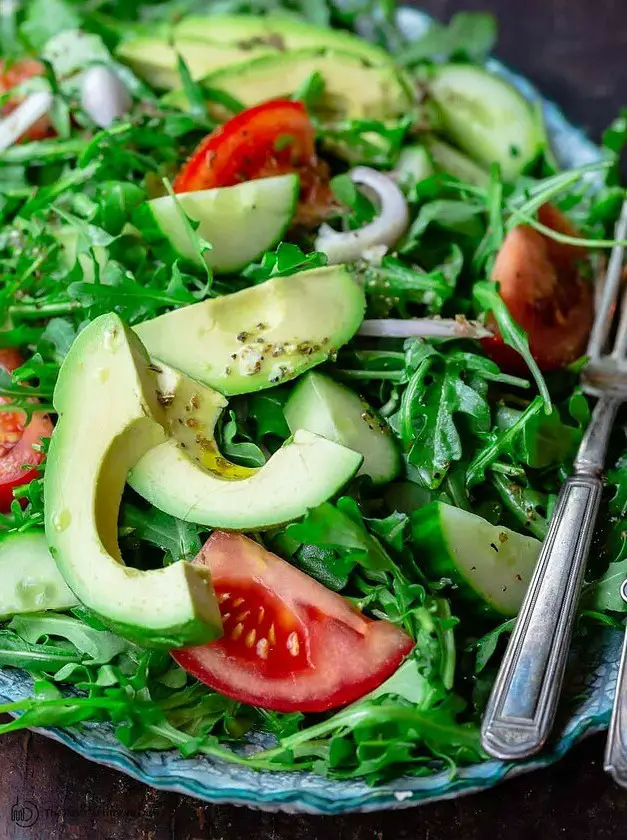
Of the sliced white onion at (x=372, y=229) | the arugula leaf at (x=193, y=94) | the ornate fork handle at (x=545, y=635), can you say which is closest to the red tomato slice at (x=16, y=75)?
the arugula leaf at (x=193, y=94)

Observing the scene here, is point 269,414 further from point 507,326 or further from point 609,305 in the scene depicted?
point 609,305

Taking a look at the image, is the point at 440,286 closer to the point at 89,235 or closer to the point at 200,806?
the point at 89,235

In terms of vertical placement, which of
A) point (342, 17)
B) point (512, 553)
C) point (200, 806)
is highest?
point (342, 17)

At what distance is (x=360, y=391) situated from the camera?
174 cm

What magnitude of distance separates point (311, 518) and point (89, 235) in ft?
2.76

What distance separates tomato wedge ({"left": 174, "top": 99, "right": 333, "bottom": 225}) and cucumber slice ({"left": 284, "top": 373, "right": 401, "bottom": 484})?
20.9 inches

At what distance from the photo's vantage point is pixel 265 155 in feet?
6.44

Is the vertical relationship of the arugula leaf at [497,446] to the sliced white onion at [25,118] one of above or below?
below

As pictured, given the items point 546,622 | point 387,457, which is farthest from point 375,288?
point 546,622

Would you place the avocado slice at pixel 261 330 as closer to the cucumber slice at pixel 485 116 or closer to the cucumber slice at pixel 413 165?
the cucumber slice at pixel 413 165

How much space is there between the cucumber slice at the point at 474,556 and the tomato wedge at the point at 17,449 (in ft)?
2.34

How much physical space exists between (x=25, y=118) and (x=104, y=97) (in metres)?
0.21

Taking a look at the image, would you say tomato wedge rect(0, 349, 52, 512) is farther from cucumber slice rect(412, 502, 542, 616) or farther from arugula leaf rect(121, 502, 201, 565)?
cucumber slice rect(412, 502, 542, 616)

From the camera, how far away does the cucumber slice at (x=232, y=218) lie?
1.75 m
